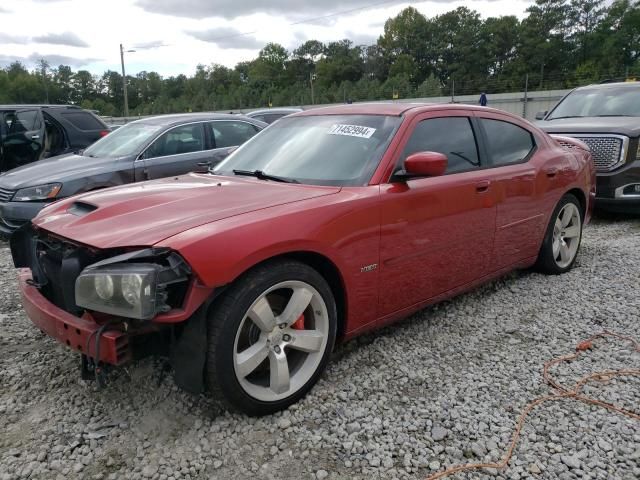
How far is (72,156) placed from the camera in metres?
7.11

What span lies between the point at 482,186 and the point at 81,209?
2.61 meters

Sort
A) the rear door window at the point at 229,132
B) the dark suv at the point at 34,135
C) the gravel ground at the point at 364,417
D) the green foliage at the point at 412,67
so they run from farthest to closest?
the green foliage at the point at 412,67
the dark suv at the point at 34,135
the rear door window at the point at 229,132
the gravel ground at the point at 364,417

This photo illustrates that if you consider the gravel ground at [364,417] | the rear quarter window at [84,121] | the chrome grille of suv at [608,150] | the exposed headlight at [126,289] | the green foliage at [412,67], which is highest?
the green foliage at [412,67]

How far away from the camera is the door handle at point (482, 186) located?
12.0 feet

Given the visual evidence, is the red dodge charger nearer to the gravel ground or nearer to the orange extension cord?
the gravel ground

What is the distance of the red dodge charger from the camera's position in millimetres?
2326

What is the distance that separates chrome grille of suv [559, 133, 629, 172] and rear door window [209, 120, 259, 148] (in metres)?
4.72

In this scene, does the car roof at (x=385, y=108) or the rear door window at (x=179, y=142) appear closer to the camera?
the car roof at (x=385, y=108)

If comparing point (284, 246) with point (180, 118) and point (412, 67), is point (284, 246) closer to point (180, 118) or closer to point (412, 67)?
point (180, 118)

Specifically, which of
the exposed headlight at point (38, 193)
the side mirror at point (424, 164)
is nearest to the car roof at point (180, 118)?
the exposed headlight at point (38, 193)

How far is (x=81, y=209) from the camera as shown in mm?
→ 2957

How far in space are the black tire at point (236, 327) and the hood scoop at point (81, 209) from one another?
1.02 m

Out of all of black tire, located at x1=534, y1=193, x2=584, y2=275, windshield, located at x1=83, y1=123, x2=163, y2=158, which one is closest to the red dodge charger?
black tire, located at x1=534, y1=193, x2=584, y2=275

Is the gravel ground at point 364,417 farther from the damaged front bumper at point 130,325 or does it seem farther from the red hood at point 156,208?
the red hood at point 156,208
